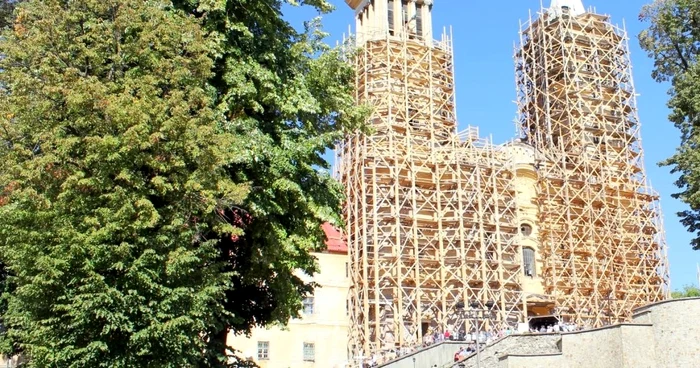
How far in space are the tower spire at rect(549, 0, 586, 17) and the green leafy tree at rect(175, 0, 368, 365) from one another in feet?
101

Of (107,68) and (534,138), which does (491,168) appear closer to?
(534,138)

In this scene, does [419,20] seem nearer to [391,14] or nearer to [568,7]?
[391,14]

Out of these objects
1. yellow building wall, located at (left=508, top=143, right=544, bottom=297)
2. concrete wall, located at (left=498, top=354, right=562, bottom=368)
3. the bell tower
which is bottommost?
concrete wall, located at (left=498, top=354, right=562, bottom=368)

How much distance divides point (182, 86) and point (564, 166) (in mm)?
29672

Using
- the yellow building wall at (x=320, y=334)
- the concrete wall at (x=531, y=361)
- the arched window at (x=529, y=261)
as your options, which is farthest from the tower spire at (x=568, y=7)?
the concrete wall at (x=531, y=361)

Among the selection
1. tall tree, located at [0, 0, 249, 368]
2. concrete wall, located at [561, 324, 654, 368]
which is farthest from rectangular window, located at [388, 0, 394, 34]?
tall tree, located at [0, 0, 249, 368]

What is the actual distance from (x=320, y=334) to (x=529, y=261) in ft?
40.5

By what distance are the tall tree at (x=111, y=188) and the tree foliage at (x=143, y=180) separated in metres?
0.03

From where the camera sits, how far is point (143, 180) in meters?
15.5

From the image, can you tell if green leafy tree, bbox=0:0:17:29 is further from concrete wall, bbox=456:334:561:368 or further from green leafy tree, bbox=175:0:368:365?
concrete wall, bbox=456:334:561:368

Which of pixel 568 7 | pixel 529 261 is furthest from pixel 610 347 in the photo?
pixel 568 7

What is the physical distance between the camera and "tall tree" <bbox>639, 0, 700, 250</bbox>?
25.3 meters

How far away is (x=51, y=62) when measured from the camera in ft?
53.5

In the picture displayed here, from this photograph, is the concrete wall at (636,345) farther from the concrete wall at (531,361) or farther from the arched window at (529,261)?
the arched window at (529,261)
